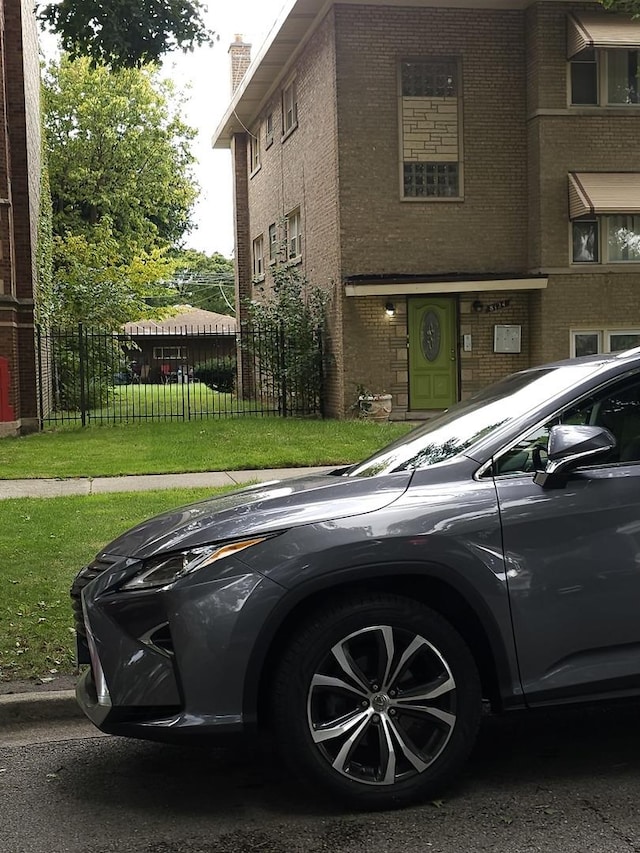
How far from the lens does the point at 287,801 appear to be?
371 centimetres

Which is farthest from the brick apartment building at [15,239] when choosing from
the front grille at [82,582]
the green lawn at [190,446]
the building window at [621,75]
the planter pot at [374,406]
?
the front grille at [82,582]

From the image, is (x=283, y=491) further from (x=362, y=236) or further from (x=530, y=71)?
(x=530, y=71)

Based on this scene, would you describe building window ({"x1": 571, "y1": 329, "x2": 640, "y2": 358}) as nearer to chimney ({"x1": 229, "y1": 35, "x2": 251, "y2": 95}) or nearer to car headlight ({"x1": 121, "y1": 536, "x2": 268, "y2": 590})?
chimney ({"x1": 229, "y1": 35, "x2": 251, "y2": 95})

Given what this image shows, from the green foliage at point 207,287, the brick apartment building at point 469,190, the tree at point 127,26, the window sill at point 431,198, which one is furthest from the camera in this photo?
the green foliage at point 207,287

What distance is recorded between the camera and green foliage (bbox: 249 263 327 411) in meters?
19.9

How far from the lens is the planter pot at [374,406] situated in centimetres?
1839

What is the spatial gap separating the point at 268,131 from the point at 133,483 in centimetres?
1617

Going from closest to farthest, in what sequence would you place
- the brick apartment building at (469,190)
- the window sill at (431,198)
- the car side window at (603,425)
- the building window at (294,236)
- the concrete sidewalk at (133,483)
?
1. the car side window at (603,425)
2. the concrete sidewalk at (133,483)
3. the brick apartment building at (469,190)
4. the window sill at (431,198)
5. the building window at (294,236)

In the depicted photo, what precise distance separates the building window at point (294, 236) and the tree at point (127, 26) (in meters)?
13.9

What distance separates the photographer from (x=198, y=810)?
366 cm

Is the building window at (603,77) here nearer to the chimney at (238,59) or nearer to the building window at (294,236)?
the building window at (294,236)

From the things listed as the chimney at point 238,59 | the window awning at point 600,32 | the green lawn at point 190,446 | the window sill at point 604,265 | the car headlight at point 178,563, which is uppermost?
the chimney at point 238,59

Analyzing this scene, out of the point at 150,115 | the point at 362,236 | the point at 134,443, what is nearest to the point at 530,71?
the point at 362,236

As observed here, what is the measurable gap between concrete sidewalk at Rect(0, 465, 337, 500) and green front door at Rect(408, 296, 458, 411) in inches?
265
